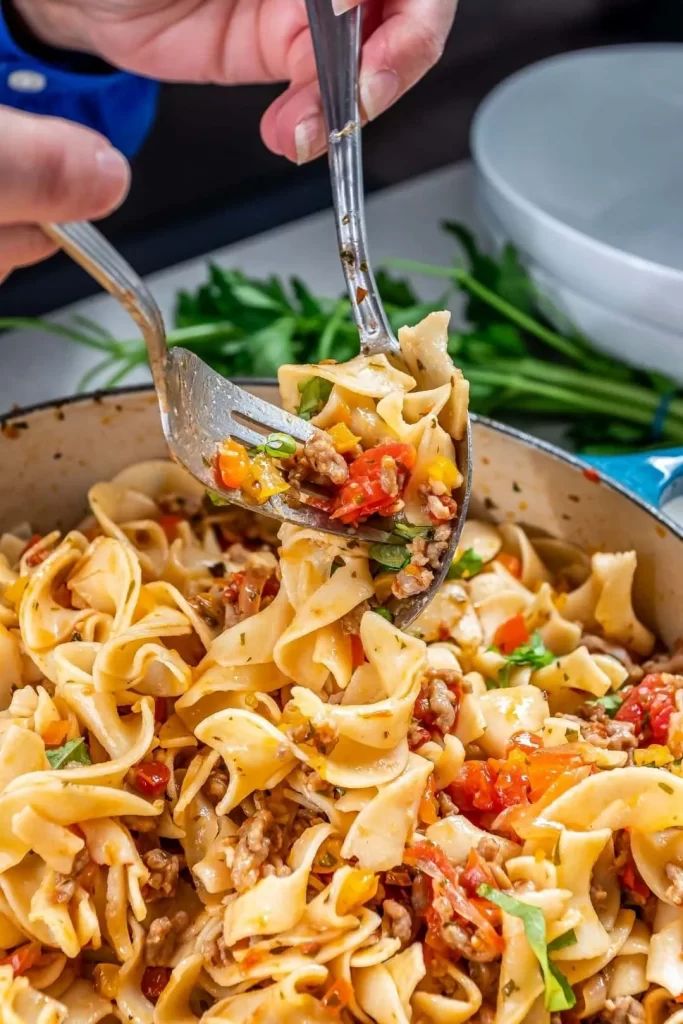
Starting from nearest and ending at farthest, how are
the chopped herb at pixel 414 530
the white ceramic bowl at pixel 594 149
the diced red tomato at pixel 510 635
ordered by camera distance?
the chopped herb at pixel 414 530
the diced red tomato at pixel 510 635
the white ceramic bowl at pixel 594 149

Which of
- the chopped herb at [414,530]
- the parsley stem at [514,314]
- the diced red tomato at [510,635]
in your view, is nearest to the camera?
the chopped herb at [414,530]

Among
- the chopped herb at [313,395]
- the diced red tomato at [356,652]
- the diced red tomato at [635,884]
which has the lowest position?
the diced red tomato at [635,884]

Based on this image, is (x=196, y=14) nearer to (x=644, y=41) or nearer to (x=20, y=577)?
Answer: (x=20, y=577)

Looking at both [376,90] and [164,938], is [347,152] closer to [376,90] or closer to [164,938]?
[376,90]

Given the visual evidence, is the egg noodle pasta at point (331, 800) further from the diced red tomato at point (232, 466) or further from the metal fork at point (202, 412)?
the diced red tomato at point (232, 466)

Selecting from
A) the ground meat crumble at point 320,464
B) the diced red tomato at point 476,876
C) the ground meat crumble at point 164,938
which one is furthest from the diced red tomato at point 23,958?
the ground meat crumble at point 320,464

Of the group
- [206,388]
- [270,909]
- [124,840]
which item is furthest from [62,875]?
[206,388]
